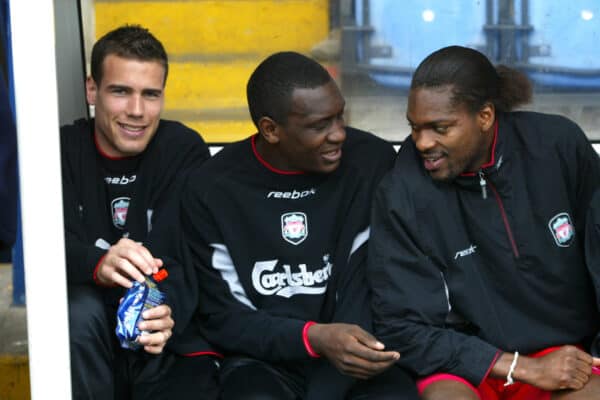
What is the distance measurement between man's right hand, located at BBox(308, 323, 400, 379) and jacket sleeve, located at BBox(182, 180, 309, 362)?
0.78 feet

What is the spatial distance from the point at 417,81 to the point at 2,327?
1.99 metres

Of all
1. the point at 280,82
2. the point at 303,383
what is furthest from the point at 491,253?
the point at 280,82

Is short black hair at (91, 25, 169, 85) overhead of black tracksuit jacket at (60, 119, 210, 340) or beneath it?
overhead

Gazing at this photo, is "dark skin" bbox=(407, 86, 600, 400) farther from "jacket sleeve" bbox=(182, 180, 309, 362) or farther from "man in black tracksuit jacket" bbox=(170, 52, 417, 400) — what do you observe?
"jacket sleeve" bbox=(182, 180, 309, 362)

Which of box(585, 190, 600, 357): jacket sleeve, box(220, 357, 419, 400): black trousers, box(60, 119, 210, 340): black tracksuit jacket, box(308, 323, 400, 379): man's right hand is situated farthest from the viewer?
box(60, 119, 210, 340): black tracksuit jacket

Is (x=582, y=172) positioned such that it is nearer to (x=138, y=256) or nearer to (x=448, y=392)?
(x=448, y=392)

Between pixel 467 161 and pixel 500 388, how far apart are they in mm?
656

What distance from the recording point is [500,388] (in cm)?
305

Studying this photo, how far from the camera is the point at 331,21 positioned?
404cm

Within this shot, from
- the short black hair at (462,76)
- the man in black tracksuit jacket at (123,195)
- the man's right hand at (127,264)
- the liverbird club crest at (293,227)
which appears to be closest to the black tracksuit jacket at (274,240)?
the liverbird club crest at (293,227)

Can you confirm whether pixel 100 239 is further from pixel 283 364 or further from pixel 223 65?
pixel 223 65

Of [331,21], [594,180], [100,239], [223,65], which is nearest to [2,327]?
[100,239]

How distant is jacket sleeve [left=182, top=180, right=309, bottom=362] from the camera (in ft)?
10.1

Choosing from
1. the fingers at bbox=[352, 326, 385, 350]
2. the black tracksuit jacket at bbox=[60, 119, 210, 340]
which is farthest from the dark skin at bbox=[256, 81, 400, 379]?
the black tracksuit jacket at bbox=[60, 119, 210, 340]
